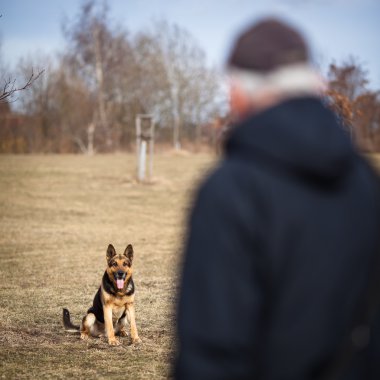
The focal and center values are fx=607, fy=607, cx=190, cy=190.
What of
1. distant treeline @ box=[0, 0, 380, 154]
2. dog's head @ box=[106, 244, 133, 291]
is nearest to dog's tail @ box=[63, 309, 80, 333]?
dog's head @ box=[106, 244, 133, 291]

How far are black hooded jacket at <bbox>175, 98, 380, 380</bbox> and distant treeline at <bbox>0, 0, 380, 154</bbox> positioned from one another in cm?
3427

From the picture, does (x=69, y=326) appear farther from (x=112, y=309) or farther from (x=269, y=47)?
(x=269, y=47)

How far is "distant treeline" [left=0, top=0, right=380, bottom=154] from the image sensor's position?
39719 millimetres

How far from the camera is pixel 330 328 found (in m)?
1.67

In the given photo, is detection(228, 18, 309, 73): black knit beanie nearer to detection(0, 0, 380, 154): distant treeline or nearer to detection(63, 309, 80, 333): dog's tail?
detection(63, 309, 80, 333): dog's tail

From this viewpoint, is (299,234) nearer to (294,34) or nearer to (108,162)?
(294,34)

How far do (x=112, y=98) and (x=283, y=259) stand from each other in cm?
4499

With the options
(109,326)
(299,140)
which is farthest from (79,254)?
(299,140)

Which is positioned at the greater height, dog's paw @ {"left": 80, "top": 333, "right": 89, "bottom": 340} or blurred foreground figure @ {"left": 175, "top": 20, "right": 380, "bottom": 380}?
blurred foreground figure @ {"left": 175, "top": 20, "right": 380, "bottom": 380}

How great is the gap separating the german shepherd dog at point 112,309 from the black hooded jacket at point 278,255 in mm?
5397

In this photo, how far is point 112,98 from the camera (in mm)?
45656

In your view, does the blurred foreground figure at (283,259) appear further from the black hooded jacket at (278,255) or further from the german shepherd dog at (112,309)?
the german shepherd dog at (112,309)

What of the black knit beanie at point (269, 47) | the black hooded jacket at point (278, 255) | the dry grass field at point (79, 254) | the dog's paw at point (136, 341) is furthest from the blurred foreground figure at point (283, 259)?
the dog's paw at point (136, 341)

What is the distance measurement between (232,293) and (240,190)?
0.28 meters
